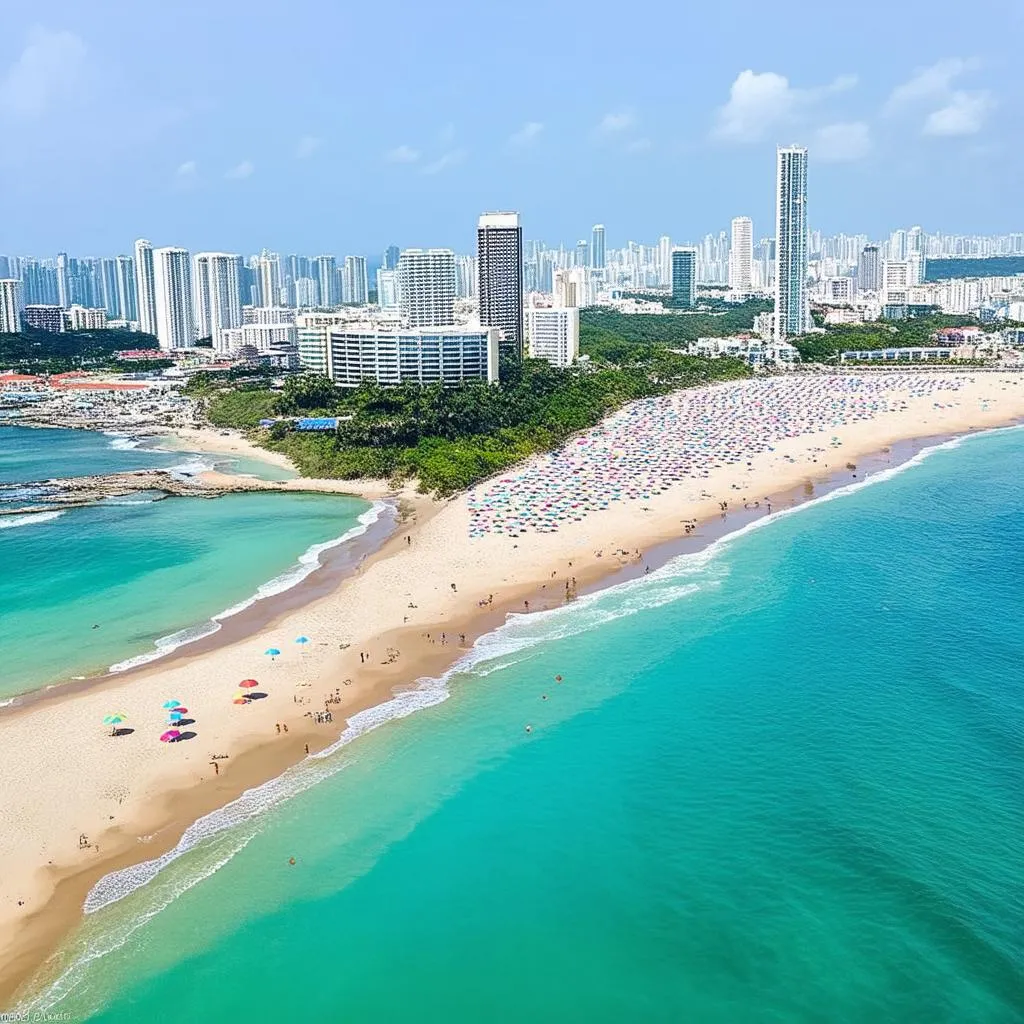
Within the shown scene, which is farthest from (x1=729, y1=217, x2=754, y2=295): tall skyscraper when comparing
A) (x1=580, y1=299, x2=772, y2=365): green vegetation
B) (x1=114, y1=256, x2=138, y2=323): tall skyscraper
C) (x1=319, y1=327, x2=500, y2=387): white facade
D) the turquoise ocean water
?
the turquoise ocean water

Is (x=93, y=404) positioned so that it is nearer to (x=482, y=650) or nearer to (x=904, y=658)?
(x=482, y=650)

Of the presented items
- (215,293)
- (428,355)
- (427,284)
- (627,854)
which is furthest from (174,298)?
(627,854)

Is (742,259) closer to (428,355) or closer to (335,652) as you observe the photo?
(428,355)

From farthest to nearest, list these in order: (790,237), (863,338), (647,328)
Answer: (647,328) → (790,237) → (863,338)

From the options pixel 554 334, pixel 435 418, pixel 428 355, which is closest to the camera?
pixel 435 418

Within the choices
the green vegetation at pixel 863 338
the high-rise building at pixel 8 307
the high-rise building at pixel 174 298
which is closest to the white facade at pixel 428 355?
the green vegetation at pixel 863 338

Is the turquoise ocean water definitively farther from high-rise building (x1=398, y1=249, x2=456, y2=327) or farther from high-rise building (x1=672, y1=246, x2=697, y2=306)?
high-rise building (x1=672, y1=246, x2=697, y2=306)

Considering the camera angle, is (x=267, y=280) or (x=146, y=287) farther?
(x=267, y=280)
